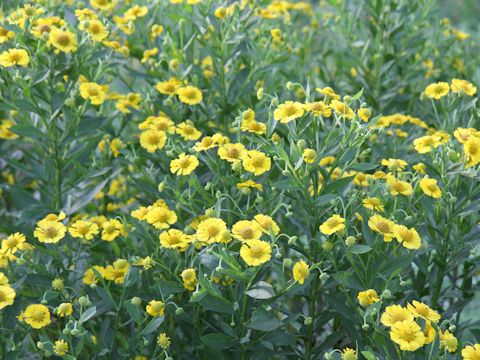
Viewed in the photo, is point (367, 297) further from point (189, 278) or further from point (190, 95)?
point (190, 95)

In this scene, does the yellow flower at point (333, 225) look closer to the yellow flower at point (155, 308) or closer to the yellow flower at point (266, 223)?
the yellow flower at point (266, 223)

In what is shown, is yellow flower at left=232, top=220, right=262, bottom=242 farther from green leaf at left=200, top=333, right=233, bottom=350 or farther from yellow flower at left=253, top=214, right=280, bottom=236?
green leaf at left=200, top=333, right=233, bottom=350

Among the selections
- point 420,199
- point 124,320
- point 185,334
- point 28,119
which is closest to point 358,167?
point 420,199

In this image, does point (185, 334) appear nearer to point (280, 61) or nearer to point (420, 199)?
point (420, 199)

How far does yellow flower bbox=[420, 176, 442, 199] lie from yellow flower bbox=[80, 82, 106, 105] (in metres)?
0.82

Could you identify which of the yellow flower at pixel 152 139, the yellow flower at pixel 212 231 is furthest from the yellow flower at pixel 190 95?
the yellow flower at pixel 212 231

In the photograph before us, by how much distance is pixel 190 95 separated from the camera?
1958mm

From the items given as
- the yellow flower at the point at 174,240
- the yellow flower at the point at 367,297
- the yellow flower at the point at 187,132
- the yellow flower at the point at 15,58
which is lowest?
the yellow flower at the point at 367,297

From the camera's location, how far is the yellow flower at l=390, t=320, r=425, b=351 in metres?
1.29

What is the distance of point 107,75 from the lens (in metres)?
2.33

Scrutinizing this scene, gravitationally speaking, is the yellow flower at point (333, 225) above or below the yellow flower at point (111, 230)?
above

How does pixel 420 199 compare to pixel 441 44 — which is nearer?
pixel 420 199

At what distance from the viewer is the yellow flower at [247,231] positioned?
1.45 meters

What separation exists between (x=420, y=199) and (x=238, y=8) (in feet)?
2.61
